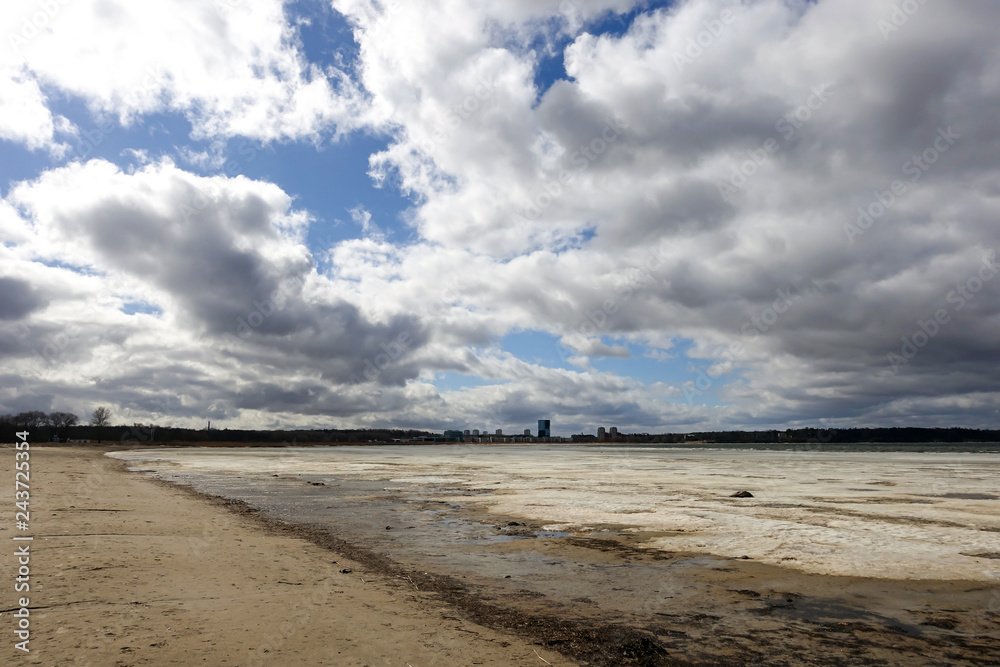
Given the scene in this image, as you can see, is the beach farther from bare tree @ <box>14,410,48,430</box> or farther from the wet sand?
bare tree @ <box>14,410,48,430</box>

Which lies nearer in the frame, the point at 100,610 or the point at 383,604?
the point at 100,610

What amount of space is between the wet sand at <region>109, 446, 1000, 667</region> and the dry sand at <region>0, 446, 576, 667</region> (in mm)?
918

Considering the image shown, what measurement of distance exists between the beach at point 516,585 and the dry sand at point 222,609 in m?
0.04

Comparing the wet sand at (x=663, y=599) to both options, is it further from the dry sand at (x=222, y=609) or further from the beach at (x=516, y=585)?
the dry sand at (x=222, y=609)

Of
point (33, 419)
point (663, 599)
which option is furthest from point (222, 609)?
point (33, 419)

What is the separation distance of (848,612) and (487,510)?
14.3 metres

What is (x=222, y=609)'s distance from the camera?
26.0ft

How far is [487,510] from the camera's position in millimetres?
21594

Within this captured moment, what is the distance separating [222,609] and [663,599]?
6.95 metres

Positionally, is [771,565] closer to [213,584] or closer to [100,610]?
[213,584]

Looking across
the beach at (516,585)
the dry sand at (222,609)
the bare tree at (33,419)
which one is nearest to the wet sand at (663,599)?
the beach at (516,585)

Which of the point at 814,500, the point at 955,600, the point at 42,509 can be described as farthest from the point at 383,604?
the point at 814,500

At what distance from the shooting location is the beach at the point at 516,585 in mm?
6895

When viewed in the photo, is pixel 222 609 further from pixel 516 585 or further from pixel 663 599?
pixel 663 599
